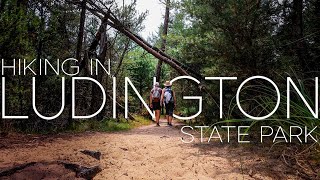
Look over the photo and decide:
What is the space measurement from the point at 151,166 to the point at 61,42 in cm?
643

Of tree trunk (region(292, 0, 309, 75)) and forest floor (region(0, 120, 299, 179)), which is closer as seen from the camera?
forest floor (region(0, 120, 299, 179))

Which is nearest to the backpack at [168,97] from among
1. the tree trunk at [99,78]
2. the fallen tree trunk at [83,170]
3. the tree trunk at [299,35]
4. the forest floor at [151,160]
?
the tree trunk at [99,78]

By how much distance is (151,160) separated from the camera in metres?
4.70

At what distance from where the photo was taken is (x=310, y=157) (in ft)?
13.1

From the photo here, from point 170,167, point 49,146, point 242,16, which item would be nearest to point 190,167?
point 170,167

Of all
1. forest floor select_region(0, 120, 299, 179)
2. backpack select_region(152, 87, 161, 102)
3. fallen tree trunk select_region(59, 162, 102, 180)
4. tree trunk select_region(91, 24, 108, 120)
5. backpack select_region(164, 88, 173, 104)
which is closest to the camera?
fallen tree trunk select_region(59, 162, 102, 180)

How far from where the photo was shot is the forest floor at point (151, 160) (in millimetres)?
3678

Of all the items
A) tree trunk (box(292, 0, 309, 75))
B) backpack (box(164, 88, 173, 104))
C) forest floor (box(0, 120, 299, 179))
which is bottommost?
forest floor (box(0, 120, 299, 179))

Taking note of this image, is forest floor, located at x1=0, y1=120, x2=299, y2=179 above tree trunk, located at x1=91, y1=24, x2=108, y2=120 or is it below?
below

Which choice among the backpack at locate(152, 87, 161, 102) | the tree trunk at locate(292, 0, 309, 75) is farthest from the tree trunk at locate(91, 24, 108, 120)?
the tree trunk at locate(292, 0, 309, 75)

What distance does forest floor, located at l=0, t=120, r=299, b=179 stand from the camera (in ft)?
12.1

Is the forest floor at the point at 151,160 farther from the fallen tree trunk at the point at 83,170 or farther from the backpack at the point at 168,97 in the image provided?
the backpack at the point at 168,97

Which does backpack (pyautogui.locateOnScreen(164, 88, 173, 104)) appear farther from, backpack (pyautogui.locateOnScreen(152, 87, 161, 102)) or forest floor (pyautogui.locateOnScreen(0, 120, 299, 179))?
forest floor (pyautogui.locateOnScreen(0, 120, 299, 179))

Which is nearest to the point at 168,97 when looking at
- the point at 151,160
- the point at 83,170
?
the point at 151,160
